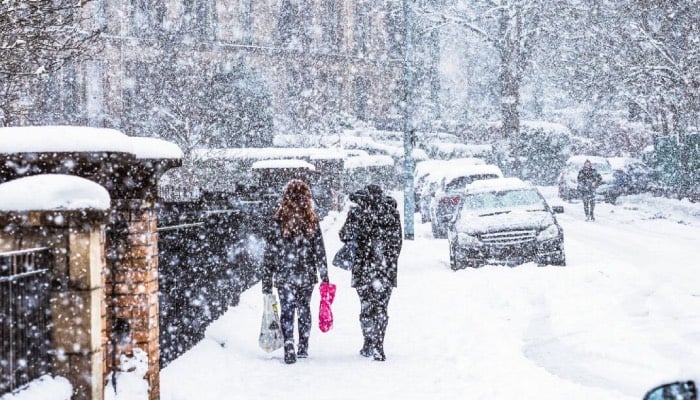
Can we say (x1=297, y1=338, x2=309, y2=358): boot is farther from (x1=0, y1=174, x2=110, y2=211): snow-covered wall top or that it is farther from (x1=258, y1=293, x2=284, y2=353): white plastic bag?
(x1=0, y1=174, x2=110, y2=211): snow-covered wall top

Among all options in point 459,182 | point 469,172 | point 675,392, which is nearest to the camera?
point 675,392

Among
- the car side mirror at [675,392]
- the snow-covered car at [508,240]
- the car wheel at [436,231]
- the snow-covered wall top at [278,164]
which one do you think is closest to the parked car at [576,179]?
the car wheel at [436,231]

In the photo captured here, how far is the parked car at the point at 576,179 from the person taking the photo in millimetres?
31656

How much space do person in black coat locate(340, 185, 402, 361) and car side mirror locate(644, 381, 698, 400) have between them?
20.8 feet

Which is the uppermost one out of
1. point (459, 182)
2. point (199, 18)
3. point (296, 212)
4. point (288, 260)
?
point (199, 18)

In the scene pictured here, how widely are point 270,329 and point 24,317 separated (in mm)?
3680

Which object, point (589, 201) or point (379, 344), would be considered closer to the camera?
point (379, 344)

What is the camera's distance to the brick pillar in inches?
225

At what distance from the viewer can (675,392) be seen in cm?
193

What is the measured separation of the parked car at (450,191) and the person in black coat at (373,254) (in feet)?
40.0

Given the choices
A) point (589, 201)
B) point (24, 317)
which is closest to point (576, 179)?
point (589, 201)

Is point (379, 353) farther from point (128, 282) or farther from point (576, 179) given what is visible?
point (576, 179)

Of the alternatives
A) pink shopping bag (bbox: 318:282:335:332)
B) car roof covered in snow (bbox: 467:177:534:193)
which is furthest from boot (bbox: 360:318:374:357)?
car roof covered in snow (bbox: 467:177:534:193)

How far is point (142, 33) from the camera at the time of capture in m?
49.2
